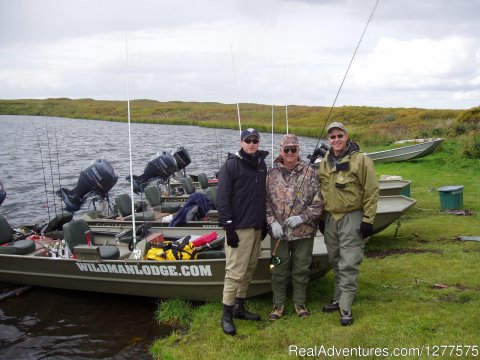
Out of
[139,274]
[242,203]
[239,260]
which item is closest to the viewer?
[242,203]

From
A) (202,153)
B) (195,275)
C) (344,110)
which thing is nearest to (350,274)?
(195,275)

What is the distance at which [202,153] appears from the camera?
1276 inches

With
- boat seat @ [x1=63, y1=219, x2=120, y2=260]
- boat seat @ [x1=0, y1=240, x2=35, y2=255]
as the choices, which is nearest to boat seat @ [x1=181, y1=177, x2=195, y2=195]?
boat seat @ [x1=63, y1=219, x2=120, y2=260]

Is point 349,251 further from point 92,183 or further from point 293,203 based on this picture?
point 92,183

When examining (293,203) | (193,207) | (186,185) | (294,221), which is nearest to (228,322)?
(294,221)

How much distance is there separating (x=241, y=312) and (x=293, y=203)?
160 centimetres

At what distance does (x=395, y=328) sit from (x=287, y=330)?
1.20 meters

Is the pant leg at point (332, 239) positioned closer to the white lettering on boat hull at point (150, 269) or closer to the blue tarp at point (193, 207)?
the white lettering on boat hull at point (150, 269)

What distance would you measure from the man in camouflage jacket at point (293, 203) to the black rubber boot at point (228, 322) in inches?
34.1

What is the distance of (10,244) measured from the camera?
8594 millimetres

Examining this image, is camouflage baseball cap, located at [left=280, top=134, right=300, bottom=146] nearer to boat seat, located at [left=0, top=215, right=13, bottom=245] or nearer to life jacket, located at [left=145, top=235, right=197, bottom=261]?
life jacket, located at [left=145, top=235, right=197, bottom=261]

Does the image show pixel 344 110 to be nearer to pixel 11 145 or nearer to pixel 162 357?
pixel 11 145

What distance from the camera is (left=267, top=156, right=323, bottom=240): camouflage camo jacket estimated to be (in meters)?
5.40

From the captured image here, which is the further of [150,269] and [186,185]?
[186,185]
